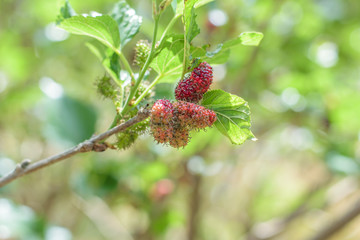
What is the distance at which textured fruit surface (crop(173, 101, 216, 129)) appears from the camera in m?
0.53

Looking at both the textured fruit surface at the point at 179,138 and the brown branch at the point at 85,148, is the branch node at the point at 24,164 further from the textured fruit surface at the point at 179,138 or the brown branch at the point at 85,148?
the textured fruit surface at the point at 179,138

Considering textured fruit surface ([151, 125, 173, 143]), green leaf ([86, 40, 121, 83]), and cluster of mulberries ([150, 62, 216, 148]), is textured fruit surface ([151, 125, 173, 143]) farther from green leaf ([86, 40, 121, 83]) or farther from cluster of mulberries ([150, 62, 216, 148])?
green leaf ([86, 40, 121, 83])

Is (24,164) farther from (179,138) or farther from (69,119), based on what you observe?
(69,119)

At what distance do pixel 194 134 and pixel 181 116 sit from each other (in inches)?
31.7

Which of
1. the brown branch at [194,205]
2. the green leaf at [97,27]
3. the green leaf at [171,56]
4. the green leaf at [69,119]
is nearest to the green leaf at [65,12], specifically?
the green leaf at [97,27]

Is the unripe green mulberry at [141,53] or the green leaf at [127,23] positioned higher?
the green leaf at [127,23]

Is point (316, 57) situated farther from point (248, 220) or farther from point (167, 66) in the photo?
point (167, 66)

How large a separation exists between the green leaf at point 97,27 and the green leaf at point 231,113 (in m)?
0.20

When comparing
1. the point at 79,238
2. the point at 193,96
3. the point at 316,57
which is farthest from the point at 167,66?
the point at 79,238

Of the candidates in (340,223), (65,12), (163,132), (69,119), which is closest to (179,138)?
(163,132)

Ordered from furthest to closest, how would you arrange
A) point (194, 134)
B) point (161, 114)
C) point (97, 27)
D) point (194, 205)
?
1. point (194, 205)
2. point (194, 134)
3. point (97, 27)
4. point (161, 114)

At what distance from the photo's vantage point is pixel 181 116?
1.76 ft

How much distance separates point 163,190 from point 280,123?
0.59m

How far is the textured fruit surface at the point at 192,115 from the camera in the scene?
53 centimetres
